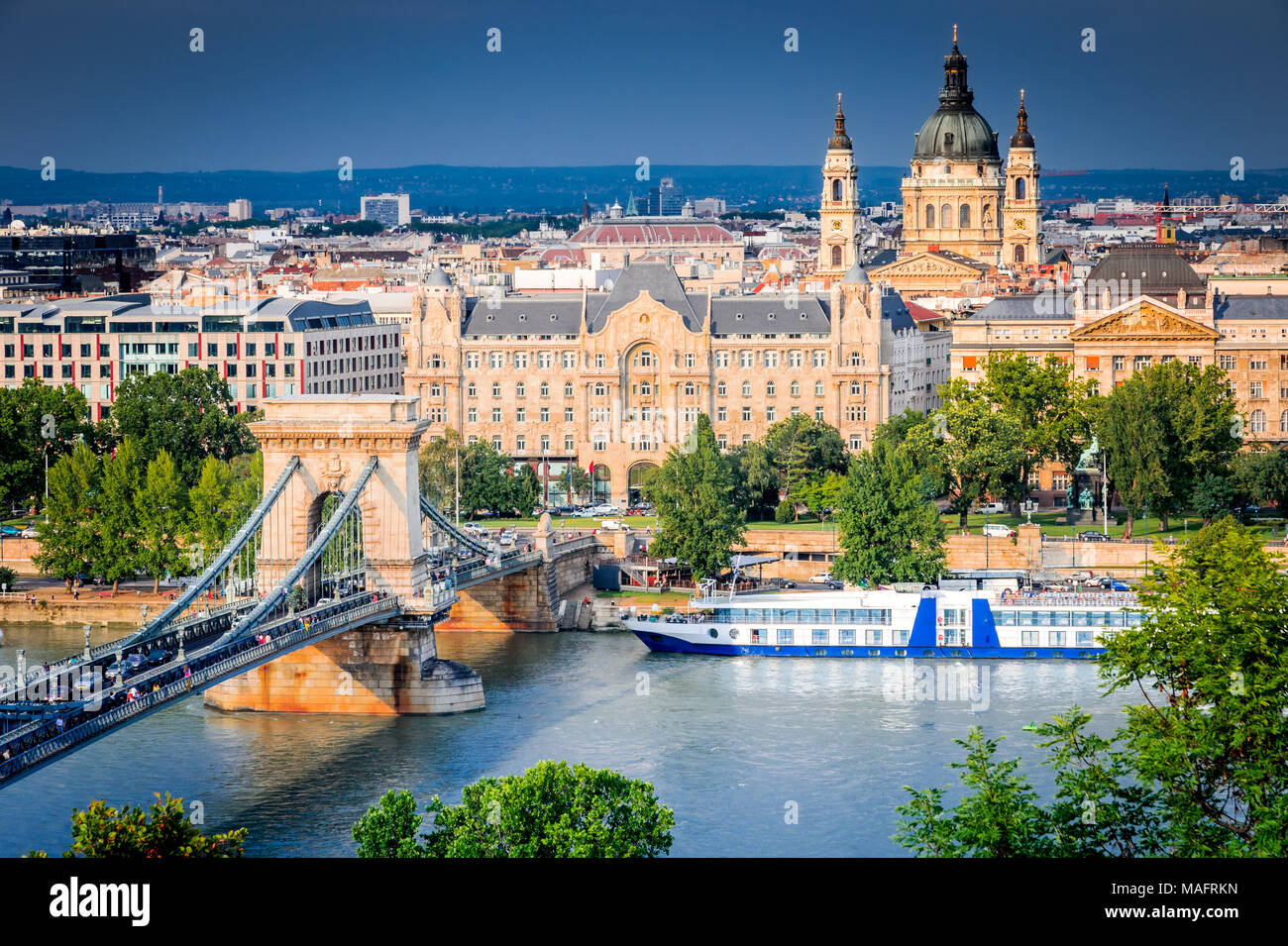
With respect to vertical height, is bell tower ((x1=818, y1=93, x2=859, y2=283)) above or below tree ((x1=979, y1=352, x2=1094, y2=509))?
above

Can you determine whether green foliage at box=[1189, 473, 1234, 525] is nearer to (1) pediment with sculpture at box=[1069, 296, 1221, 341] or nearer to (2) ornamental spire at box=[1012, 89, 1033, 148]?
(1) pediment with sculpture at box=[1069, 296, 1221, 341]

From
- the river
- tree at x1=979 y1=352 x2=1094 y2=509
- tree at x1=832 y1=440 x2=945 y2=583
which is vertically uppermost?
tree at x1=979 y1=352 x2=1094 y2=509

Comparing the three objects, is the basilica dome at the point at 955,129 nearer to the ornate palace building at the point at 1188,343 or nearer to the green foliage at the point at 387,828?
the ornate palace building at the point at 1188,343

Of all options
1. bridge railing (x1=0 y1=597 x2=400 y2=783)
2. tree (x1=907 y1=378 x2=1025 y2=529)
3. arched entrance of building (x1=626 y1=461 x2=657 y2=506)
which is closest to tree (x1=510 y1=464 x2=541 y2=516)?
arched entrance of building (x1=626 y1=461 x2=657 y2=506)

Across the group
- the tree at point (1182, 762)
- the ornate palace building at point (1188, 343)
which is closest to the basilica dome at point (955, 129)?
the ornate palace building at point (1188, 343)

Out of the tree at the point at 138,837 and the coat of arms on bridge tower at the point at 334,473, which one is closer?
the tree at the point at 138,837

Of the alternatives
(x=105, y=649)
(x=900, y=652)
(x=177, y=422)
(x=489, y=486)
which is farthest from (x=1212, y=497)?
(x=105, y=649)
